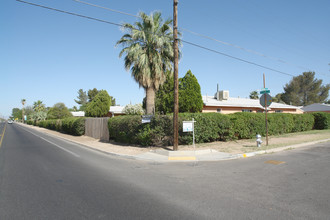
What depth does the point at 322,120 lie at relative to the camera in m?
23.4

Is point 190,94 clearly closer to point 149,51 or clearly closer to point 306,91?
point 149,51

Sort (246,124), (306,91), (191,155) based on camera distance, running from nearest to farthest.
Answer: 1. (191,155)
2. (246,124)
3. (306,91)

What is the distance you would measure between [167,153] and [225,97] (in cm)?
1623

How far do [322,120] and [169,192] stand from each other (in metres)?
25.4

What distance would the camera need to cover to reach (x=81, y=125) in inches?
948

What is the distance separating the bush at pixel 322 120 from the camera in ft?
76.5

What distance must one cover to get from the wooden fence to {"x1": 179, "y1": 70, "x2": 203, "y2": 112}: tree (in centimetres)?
691

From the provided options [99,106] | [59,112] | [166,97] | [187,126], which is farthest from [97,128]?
[59,112]

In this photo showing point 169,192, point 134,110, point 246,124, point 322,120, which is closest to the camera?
point 169,192

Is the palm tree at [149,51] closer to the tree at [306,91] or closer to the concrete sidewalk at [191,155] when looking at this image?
the concrete sidewalk at [191,155]

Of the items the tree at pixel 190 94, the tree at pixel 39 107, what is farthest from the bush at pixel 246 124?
the tree at pixel 39 107

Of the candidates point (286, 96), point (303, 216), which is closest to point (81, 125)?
point (303, 216)

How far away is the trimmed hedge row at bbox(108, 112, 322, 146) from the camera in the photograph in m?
12.6

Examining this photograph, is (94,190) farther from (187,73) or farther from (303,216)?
(187,73)
